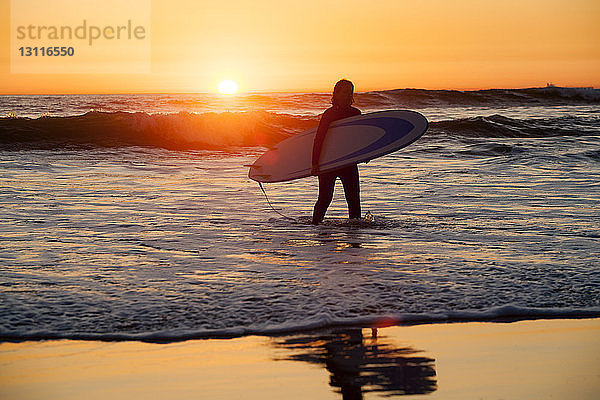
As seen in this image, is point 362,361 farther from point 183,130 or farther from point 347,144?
point 183,130

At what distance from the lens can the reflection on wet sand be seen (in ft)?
11.2

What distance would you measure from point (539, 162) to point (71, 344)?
14.1 m

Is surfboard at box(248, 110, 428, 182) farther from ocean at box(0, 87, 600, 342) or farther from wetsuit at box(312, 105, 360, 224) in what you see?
ocean at box(0, 87, 600, 342)

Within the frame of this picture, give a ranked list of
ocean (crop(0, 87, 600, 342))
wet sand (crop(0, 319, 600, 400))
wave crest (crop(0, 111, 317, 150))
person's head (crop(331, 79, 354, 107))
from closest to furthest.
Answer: wet sand (crop(0, 319, 600, 400))
ocean (crop(0, 87, 600, 342))
person's head (crop(331, 79, 354, 107))
wave crest (crop(0, 111, 317, 150))

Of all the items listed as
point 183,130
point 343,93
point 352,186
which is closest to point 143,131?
A: point 183,130

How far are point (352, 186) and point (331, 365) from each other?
183 inches

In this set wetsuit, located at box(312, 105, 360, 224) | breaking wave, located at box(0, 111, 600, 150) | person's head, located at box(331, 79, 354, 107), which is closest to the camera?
person's head, located at box(331, 79, 354, 107)

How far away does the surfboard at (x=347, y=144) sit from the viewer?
26.9 ft

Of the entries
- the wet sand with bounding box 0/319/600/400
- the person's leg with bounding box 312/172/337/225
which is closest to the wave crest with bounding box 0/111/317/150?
the person's leg with bounding box 312/172/337/225

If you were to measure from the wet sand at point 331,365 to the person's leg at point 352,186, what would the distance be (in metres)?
3.84

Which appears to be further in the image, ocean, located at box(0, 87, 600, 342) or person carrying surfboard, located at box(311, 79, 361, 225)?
person carrying surfboard, located at box(311, 79, 361, 225)

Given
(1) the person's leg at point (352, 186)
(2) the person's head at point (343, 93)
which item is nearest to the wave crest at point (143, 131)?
(1) the person's leg at point (352, 186)

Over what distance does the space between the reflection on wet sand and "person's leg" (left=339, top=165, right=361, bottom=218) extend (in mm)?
3908

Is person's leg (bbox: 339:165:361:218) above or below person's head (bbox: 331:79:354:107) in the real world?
below
